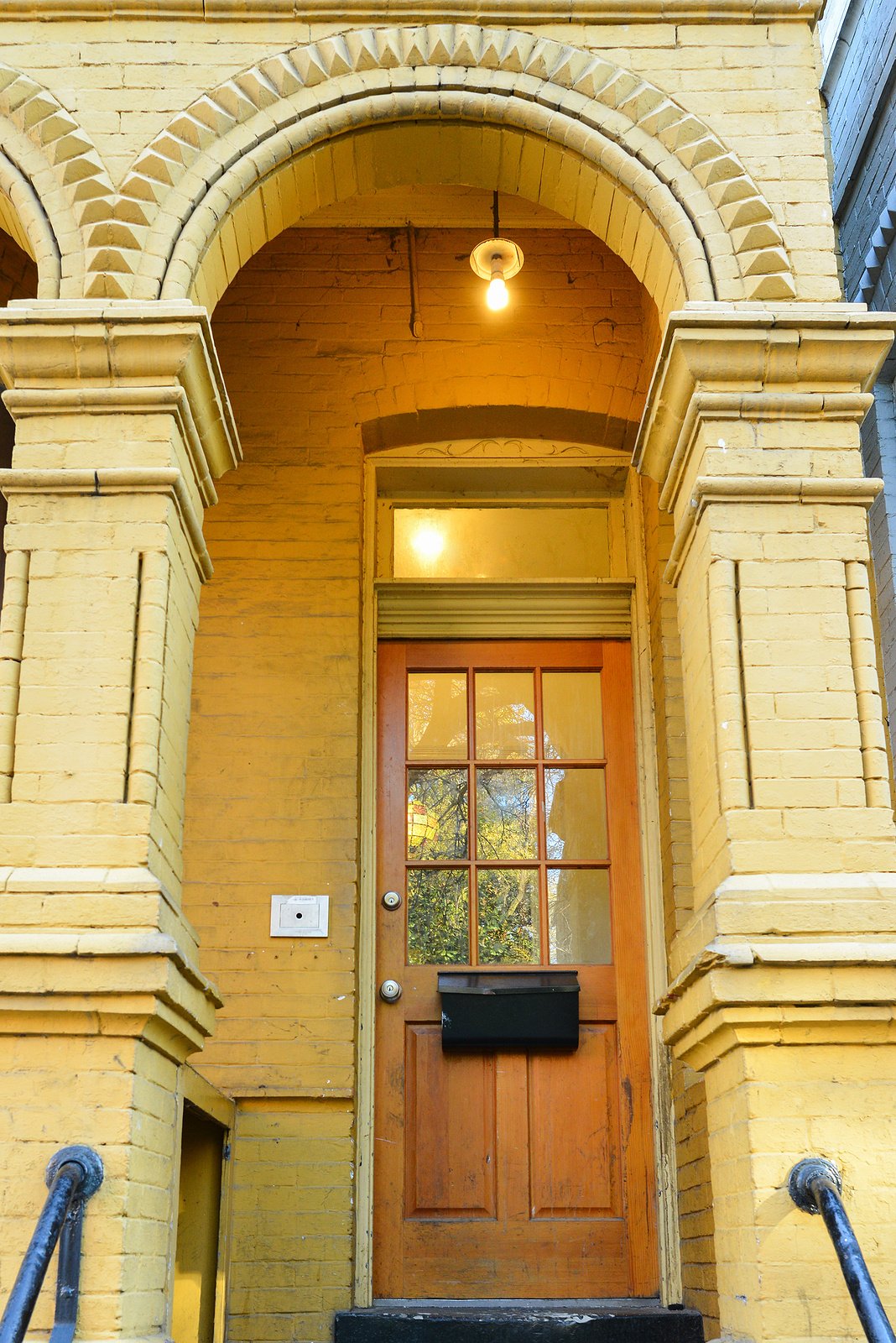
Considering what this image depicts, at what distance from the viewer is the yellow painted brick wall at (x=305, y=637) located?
4.74 meters

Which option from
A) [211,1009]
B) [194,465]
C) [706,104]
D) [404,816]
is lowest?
[211,1009]

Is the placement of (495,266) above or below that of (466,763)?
above

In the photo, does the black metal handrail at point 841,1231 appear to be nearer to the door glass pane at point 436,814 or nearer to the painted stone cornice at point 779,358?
the painted stone cornice at point 779,358

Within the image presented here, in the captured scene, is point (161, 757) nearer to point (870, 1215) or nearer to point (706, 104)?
point (870, 1215)

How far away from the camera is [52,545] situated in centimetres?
376

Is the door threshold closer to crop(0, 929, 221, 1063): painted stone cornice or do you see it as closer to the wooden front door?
the wooden front door

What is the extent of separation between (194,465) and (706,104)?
1860mm

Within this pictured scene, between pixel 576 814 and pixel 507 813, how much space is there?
0.87 feet

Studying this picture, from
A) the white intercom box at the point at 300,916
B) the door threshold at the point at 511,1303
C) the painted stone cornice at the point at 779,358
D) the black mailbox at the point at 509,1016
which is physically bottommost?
the door threshold at the point at 511,1303

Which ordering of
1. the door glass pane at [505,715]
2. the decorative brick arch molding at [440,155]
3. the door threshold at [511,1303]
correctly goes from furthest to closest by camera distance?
the door glass pane at [505,715] → the door threshold at [511,1303] → the decorative brick arch molding at [440,155]

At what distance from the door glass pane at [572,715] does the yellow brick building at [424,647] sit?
0.02 meters

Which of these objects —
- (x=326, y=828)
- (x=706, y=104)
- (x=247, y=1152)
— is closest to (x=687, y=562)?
(x=706, y=104)

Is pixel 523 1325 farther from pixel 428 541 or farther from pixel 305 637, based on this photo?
pixel 428 541

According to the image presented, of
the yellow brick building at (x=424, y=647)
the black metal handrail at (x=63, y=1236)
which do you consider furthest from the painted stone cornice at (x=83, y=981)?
the black metal handrail at (x=63, y=1236)
